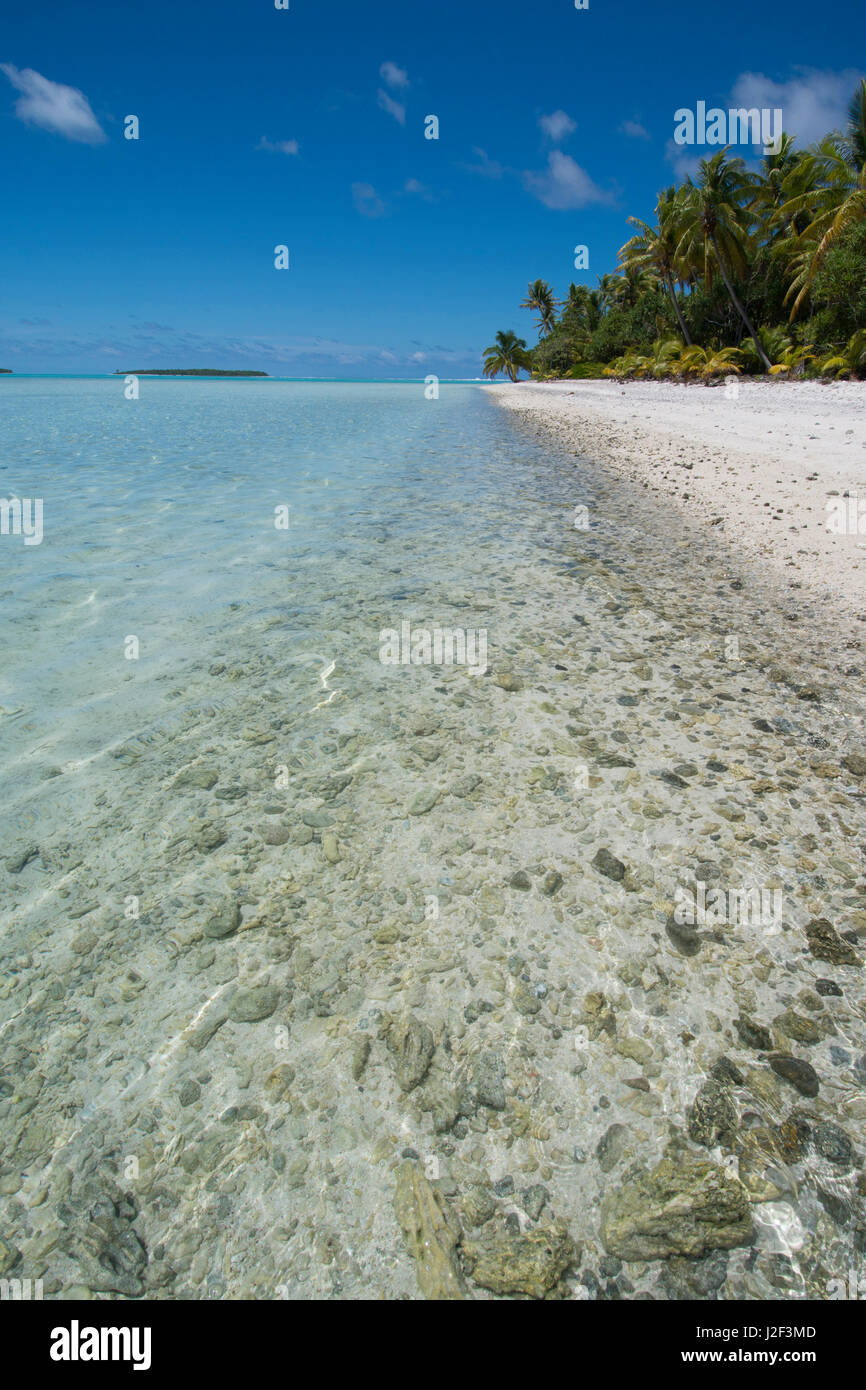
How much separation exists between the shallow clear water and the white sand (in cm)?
179

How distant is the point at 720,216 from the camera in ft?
126

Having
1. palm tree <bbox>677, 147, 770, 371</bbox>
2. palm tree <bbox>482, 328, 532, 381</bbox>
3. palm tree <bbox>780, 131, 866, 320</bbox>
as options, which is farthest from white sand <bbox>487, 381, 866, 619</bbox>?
palm tree <bbox>482, 328, 532, 381</bbox>

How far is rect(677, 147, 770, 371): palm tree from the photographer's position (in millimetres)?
38219

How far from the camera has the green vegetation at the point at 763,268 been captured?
28469mm

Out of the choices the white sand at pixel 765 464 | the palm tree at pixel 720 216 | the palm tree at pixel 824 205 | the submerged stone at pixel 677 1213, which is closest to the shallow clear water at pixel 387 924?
the submerged stone at pixel 677 1213

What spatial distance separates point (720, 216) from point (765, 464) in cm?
3640

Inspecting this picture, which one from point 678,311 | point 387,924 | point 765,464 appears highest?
point 678,311

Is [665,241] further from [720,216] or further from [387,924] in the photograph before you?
[387,924]

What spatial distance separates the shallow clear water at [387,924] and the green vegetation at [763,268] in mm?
29009

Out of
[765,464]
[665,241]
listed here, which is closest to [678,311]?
[665,241]

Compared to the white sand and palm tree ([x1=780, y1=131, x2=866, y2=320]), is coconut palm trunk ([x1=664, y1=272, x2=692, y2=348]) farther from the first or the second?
the white sand

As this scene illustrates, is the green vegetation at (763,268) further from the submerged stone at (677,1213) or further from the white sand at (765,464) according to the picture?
the submerged stone at (677,1213)
